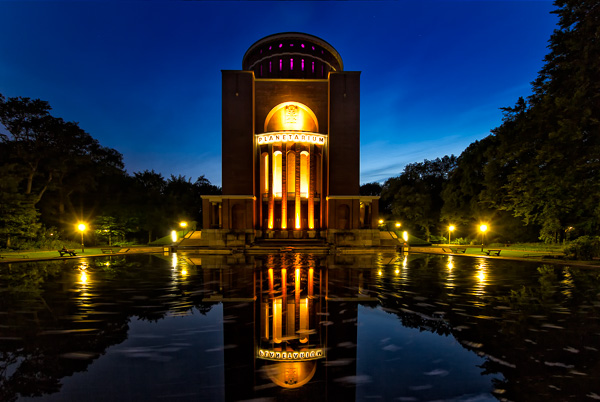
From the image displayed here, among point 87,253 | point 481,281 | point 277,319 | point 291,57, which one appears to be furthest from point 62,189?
point 481,281

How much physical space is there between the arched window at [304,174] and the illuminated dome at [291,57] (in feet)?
38.2

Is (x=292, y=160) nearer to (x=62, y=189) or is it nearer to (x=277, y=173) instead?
(x=277, y=173)

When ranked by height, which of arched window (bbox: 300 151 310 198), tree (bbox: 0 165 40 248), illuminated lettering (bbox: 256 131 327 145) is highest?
illuminated lettering (bbox: 256 131 327 145)

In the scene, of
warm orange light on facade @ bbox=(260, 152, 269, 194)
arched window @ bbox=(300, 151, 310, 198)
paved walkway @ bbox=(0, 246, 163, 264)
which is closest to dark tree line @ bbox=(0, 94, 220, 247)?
paved walkway @ bbox=(0, 246, 163, 264)

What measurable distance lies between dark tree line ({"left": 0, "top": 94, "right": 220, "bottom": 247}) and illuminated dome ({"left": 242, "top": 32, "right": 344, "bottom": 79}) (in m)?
22.9

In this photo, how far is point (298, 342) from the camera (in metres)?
5.94

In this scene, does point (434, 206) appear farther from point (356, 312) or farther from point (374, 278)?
point (356, 312)

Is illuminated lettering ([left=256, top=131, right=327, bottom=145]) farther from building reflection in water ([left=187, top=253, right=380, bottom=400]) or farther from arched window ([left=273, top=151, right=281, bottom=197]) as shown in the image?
building reflection in water ([left=187, top=253, right=380, bottom=400])

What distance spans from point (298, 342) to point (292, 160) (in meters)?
30.8

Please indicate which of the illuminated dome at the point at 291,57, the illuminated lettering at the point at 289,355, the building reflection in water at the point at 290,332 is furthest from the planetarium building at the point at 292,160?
the illuminated lettering at the point at 289,355

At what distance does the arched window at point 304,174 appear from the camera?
111ft

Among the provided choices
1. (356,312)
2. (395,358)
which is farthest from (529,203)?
(395,358)

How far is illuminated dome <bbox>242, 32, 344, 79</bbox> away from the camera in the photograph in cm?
3800

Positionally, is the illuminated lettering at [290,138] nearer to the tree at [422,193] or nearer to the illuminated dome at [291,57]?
the illuminated dome at [291,57]
